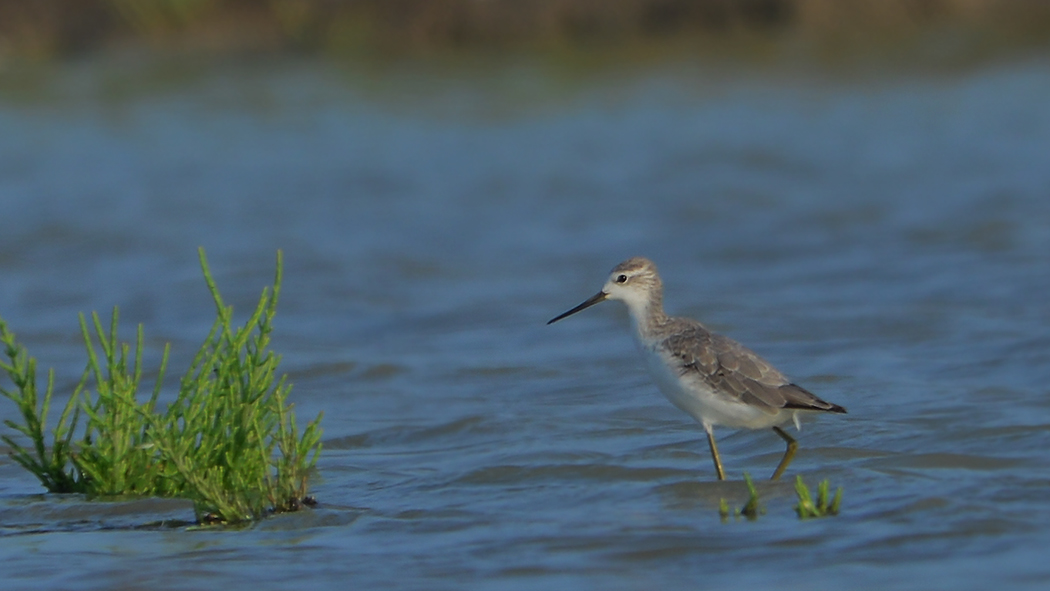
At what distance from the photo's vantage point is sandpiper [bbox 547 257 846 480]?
6.81 meters

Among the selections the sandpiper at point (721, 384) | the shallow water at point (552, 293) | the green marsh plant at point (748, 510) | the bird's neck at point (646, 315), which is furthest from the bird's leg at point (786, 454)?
the bird's neck at point (646, 315)

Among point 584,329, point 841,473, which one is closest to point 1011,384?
point 841,473

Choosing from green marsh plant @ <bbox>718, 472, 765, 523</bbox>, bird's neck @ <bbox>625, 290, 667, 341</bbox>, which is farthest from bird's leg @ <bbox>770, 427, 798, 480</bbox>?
bird's neck @ <bbox>625, 290, 667, 341</bbox>

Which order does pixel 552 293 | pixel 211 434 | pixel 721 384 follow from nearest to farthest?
pixel 211 434 → pixel 721 384 → pixel 552 293

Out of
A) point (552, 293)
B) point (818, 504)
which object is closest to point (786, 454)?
point (818, 504)

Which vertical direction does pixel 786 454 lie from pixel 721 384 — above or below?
below

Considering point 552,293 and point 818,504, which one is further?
point 552,293

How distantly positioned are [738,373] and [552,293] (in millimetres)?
5670

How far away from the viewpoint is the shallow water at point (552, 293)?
20.0 feet

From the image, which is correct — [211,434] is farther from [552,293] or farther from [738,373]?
[552,293]

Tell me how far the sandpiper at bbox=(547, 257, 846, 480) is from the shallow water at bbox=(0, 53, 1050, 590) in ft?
1.16

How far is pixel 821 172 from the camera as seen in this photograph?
16797 millimetres

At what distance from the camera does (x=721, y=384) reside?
22.7ft

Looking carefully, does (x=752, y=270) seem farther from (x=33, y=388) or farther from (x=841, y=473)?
(x=33, y=388)
